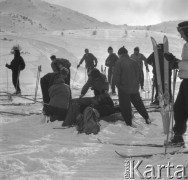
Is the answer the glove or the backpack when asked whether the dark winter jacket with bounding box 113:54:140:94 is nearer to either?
the backpack

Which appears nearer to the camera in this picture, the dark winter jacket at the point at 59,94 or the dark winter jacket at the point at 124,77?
the dark winter jacket at the point at 124,77

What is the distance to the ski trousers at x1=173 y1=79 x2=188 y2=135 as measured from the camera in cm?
533

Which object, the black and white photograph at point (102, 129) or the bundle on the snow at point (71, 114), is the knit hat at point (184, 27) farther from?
the bundle on the snow at point (71, 114)

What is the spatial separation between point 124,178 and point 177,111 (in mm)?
1678

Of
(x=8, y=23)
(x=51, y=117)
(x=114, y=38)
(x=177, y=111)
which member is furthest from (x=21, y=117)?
(x=8, y=23)

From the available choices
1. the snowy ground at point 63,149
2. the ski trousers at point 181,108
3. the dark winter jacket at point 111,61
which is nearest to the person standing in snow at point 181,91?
the ski trousers at point 181,108

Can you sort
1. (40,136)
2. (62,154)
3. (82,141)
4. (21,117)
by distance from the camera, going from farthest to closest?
(21,117) < (40,136) < (82,141) < (62,154)

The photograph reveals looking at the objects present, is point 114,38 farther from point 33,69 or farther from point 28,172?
point 28,172

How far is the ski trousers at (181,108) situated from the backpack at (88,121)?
61.0 inches

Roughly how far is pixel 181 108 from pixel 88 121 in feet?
6.09

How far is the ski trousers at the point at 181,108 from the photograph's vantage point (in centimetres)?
533

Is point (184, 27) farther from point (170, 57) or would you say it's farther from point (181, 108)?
point (181, 108)

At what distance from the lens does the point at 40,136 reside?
654 centimetres

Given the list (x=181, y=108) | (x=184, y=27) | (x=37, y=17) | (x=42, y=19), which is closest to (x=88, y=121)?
(x=181, y=108)
